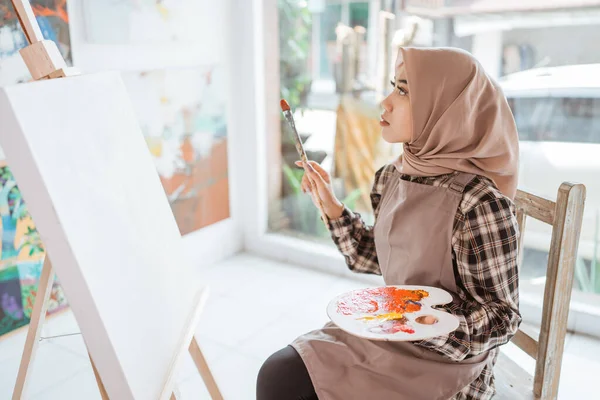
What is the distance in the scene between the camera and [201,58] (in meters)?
2.66

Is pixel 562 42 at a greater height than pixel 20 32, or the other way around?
pixel 20 32

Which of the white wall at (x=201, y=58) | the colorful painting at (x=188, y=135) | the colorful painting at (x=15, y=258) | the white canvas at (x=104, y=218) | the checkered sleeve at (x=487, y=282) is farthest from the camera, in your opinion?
the colorful painting at (x=188, y=135)

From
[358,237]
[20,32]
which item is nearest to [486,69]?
[358,237]

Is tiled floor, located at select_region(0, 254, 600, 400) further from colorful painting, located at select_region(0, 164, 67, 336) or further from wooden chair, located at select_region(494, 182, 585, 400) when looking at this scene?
wooden chair, located at select_region(494, 182, 585, 400)

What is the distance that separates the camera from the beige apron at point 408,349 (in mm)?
1147

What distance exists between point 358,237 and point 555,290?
19.8 inches

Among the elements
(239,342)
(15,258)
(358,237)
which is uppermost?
(358,237)

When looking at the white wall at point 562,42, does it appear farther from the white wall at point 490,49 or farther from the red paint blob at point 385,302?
the red paint blob at point 385,302

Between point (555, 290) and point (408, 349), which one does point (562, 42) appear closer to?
point (555, 290)

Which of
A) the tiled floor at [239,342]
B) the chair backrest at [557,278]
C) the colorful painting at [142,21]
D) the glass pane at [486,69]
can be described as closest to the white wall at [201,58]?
the colorful painting at [142,21]

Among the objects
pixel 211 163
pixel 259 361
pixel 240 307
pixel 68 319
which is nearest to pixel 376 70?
pixel 211 163

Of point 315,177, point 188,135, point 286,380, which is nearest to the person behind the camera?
point 286,380

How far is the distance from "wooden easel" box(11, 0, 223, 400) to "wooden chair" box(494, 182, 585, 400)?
2.18ft

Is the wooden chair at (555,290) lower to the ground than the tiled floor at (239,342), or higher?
higher
